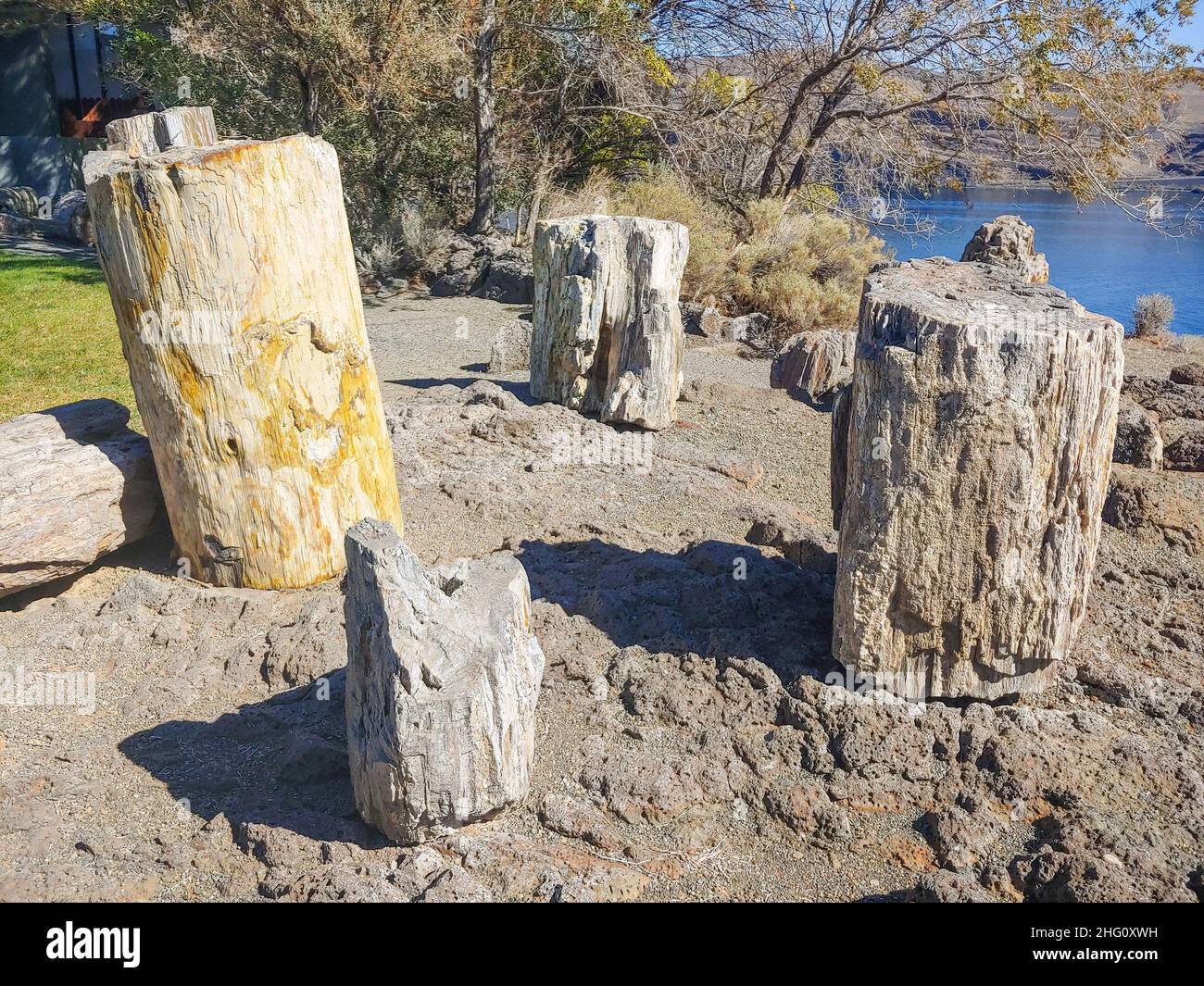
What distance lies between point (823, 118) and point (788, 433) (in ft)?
27.9

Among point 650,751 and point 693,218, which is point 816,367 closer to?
point 650,751

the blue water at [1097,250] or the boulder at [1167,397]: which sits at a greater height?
the blue water at [1097,250]

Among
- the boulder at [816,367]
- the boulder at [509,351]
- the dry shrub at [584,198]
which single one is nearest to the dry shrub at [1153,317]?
the boulder at [816,367]

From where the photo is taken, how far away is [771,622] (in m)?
3.79

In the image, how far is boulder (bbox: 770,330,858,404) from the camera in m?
7.84

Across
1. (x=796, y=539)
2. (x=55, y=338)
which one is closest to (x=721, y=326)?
(x=796, y=539)

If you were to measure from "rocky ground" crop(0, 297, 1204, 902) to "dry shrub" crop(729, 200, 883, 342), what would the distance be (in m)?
7.23

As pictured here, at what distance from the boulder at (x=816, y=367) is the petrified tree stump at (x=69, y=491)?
5.00m

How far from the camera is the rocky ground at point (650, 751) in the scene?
282 cm

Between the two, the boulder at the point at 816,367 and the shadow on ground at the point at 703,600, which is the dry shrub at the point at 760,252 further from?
the shadow on ground at the point at 703,600

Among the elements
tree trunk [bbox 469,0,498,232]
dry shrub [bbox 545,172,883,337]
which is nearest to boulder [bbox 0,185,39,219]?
tree trunk [bbox 469,0,498,232]

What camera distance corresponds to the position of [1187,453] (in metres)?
6.11

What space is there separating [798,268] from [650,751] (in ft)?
33.2

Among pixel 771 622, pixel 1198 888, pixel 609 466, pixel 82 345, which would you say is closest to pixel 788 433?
pixel 609 466
